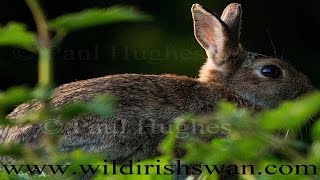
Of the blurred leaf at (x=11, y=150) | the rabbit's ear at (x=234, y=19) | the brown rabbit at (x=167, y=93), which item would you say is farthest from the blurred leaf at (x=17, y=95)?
the rabbit's ear at (x=234, y=19)

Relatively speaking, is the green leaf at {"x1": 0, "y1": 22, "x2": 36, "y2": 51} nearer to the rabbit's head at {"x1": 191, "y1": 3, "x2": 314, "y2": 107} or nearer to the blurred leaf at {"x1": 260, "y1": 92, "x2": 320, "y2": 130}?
the blurred leaf at {"x1": 260, "y1": 92, "x2": 320, "y2": 130}

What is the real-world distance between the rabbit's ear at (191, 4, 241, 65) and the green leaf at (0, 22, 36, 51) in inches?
196

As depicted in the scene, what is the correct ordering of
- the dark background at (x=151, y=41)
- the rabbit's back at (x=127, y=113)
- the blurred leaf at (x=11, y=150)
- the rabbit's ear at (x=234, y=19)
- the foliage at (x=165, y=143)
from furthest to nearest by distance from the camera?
the dark background at (x=151, y=41)
the rabbit's ear at (x=234, y=19)
the rabbit's back at (x=127, y=113)
the blurred leaf at (x=11, y=150)
the foliage at (x=165, y=143)

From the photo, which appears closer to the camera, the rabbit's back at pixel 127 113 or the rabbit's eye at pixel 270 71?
the rabbit's back at pixel 127 113

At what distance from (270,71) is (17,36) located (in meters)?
5.31

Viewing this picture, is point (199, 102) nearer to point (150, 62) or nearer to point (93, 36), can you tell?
point (150, 62)

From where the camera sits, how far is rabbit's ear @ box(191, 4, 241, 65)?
884 cm

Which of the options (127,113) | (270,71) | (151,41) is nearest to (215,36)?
(270,71)

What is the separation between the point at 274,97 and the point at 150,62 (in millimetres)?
4949

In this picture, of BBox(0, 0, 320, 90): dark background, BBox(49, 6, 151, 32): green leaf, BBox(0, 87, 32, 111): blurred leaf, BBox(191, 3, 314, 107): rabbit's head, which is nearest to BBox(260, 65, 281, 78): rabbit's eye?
BBox(191, 3, 314, 107): rabbit's head

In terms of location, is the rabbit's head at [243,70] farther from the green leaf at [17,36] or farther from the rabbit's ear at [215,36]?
the green leaf at [17,36]

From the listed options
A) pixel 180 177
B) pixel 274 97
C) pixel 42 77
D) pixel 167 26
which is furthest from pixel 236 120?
pixel 167 26

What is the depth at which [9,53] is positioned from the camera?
48.1 feet

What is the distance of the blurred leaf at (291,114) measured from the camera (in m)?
3.38
